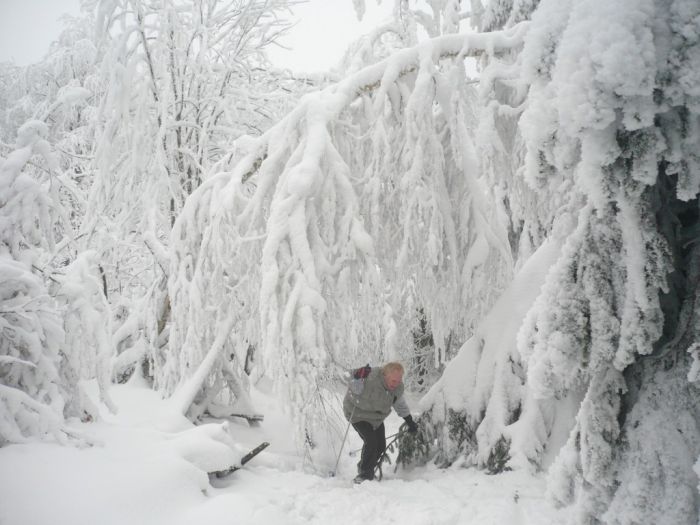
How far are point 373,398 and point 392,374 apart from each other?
39 cm

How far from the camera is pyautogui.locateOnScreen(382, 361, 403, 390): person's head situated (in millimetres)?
4535

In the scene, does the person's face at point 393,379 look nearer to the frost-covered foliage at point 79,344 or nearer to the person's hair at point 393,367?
the person's hair at point 393,367


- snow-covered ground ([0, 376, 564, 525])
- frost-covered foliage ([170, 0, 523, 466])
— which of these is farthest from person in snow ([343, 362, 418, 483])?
frost-covered foliage ([170, 0, 523, 466])

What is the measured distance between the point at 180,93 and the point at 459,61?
520 centimetres

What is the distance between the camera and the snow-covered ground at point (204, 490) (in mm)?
2518

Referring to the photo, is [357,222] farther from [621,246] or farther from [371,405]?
[371,405]

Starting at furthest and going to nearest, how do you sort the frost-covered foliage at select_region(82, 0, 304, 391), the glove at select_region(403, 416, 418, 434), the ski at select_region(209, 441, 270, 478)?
1. the frost-covered foliage at select_region(82, 0, 304, 391)
2. the glove at select_region(403, 416, 418, 434)
3. the ski at select_region(209, 441, 270, 478)

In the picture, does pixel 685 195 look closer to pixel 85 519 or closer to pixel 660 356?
pixel 660 356

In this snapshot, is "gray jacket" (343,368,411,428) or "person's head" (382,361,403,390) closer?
"person's head" (382,361,403,390)

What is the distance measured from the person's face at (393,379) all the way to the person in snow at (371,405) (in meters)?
0.01

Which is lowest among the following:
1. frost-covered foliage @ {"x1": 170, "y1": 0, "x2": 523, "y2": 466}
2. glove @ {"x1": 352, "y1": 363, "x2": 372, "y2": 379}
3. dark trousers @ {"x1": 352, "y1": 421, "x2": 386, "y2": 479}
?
dark trousers @ {"x1": 352, "y1": 421, "x2": 386, "y2": 479}

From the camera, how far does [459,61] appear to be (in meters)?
3.57

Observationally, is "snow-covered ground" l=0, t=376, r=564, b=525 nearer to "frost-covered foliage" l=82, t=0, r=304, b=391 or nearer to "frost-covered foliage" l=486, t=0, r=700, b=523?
"frost-covered foliage" l=486, t=0, r=700, b=523

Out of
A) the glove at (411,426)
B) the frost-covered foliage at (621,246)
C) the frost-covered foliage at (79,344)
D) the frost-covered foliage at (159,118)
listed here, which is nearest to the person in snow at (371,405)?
the glove at (411,426)
